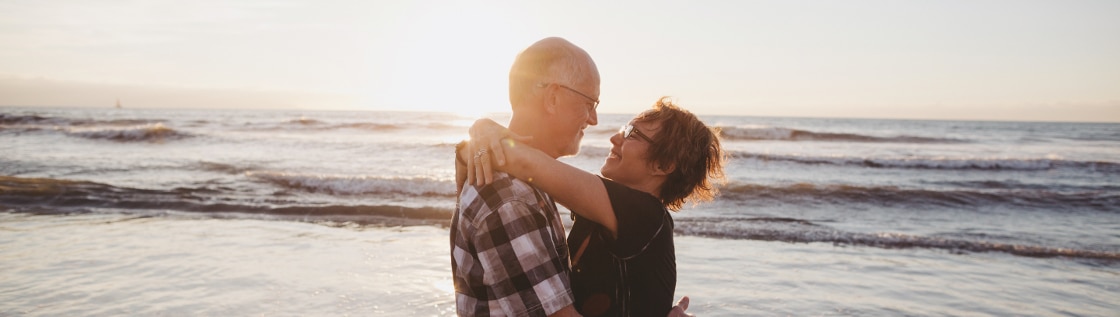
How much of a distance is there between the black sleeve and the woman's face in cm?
39

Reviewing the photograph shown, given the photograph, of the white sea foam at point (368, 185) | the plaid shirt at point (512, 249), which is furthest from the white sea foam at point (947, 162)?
the plaid shirt at point (512, 249)

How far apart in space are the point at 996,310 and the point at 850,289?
3.69 ft

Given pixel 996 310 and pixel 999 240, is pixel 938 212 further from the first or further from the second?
pixel 996 310

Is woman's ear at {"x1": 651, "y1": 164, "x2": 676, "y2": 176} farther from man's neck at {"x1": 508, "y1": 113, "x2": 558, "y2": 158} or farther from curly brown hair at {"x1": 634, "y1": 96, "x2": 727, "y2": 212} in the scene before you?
man's neck at {"x1": 508, "y1": 113, "x2": 558, "y2": 158}

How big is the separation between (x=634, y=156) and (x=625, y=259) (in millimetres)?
526

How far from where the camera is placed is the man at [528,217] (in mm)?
1765

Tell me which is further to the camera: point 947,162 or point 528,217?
point 947,162

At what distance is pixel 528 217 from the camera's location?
1.77 m

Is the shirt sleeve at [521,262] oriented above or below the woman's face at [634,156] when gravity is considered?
below

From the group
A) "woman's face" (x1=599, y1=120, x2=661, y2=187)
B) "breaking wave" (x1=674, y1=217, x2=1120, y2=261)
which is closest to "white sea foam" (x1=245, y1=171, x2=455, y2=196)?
"breaking wave" (x1=674, y1=217, x2=1120, y2=261)

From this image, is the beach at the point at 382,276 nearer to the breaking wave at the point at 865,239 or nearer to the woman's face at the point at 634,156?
the breaking wave at the point at 865,239

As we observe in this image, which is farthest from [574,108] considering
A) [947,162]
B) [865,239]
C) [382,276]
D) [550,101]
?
[947,162]

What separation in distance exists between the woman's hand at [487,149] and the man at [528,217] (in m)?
0.02

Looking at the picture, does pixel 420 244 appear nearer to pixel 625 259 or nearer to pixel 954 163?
pixel 625 259
